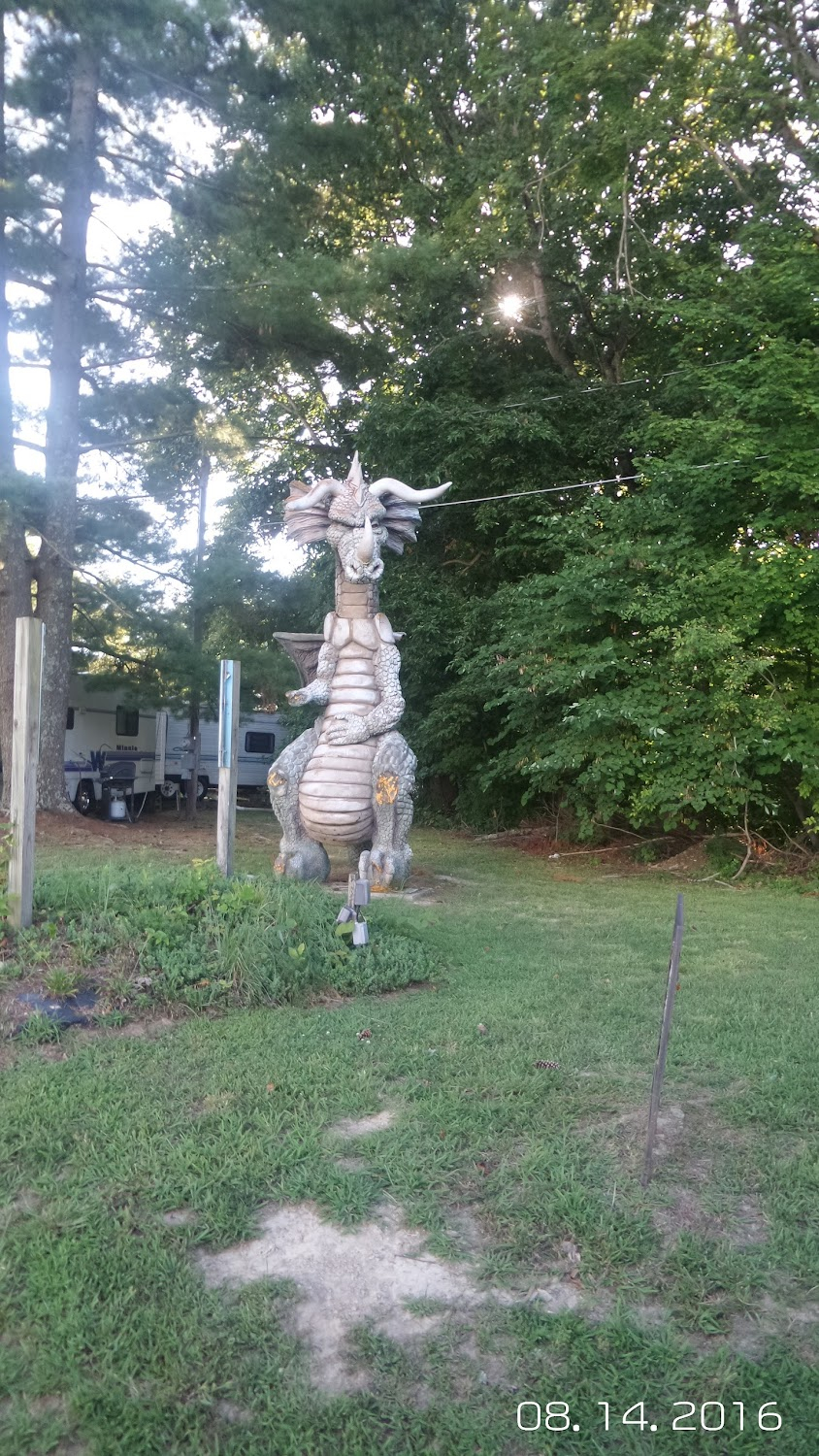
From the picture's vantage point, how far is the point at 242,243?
11297 millimetres

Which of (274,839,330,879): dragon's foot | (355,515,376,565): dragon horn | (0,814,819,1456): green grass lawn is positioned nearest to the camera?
(0,814,819,1456): green grass lawn

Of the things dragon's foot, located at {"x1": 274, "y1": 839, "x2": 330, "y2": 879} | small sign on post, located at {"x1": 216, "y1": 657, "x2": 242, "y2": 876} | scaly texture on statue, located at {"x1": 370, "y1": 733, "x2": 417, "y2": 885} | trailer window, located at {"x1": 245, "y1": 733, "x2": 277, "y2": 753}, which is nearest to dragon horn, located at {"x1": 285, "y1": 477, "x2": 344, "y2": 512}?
scaly texture on statue, located at {"x1": 370, "y1": 733, "x2": 417, "y2": 885}

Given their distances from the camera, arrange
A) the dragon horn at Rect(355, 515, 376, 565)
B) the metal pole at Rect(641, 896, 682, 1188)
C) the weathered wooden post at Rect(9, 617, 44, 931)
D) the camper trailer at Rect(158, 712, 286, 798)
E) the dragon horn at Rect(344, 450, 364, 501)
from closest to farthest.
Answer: the metal pole at Rect(641, 896, 682, 1188) < the weathered wooden post at Rect(9, 617, 44, 931) < the dragon horn at Rect(355, 515, 376, 565) < the dragon horn at Rect(344, 450, 364, 501) < the camper trailer at Rect(158, 712, 286, 798)

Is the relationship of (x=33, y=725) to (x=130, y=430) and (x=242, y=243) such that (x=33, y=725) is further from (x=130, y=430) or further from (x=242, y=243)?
(x=130, y=430)

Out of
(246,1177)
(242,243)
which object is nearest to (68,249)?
(242,243)

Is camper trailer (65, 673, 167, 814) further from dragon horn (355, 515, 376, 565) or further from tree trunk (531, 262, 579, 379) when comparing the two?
dragon horn (355, 515, 376, 565)

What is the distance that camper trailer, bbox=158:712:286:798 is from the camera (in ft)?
72.1

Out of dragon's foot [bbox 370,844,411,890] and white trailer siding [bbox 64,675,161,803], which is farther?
white trailer siding [bbox 64,675,161,803]

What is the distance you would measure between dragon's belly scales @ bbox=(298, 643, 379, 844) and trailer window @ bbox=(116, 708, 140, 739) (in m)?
11.4

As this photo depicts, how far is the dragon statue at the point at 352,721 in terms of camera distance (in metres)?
8.14

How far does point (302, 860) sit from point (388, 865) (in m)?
0.73

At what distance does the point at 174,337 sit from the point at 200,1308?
1246cm

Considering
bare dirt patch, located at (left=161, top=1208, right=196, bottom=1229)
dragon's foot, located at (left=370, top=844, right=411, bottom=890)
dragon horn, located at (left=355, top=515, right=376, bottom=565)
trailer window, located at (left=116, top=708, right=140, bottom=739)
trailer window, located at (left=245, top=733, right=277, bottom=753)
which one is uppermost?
dragon horn, located at (left=355, top=515, right=376, bottom=565)

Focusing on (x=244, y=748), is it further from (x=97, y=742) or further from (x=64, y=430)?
(x=64, y=430)
